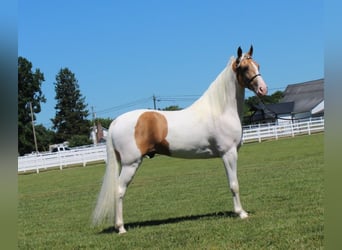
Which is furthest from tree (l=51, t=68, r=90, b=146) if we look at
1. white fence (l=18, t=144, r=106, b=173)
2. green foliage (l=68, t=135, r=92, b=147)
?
white fence (l=18, t=144, r=106, b=173)

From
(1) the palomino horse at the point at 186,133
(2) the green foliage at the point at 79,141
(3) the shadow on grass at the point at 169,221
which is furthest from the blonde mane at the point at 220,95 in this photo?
(2) the green foliage at the point at 79,141

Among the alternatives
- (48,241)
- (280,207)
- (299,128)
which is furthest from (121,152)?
(299,128)

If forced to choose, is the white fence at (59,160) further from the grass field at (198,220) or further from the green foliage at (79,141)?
the green foliage at (79,141)

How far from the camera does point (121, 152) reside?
5.80 metres

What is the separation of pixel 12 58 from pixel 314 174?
10039 millimetres

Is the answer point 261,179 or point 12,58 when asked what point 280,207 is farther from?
point 12,58

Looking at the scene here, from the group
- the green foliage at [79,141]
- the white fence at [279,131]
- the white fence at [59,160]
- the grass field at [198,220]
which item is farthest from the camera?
the green foliage at [79,141]

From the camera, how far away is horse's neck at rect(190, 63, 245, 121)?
6.05 m

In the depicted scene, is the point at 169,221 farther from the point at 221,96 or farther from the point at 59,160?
the point at 59,160

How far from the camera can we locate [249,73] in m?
5.90

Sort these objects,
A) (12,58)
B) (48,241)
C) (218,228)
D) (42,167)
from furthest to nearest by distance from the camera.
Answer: (42,167)
(48,241)
(218,228)
(12,58)

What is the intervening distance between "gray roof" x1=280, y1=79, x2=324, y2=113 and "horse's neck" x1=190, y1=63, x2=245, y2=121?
66.0 m

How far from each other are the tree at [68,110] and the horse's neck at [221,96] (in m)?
82.1

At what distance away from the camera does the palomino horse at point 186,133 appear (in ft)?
18.9
